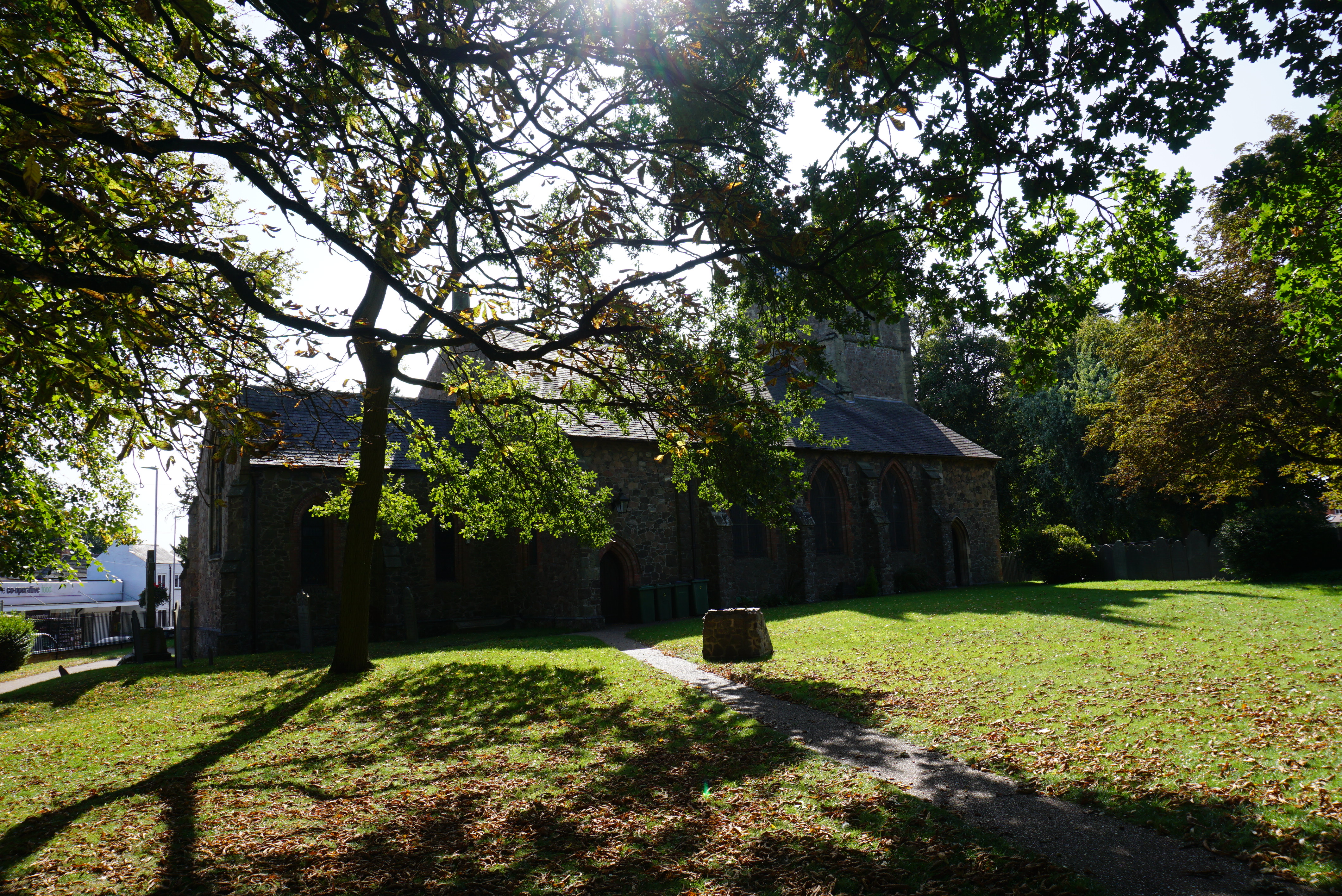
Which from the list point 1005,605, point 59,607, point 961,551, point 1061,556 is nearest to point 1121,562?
point 1061,556

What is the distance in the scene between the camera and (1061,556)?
1065 inches

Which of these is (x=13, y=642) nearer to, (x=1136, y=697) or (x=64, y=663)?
(x=64, y=663)

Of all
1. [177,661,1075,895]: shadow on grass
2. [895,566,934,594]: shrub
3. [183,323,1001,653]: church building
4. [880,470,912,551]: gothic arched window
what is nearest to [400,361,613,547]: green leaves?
[183,323,1001,653]: church building

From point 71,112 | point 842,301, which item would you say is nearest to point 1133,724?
point 842,301

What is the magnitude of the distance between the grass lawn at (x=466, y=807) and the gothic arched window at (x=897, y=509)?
2122 centimetres

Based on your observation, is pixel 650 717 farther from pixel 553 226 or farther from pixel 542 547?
pixel 542 547

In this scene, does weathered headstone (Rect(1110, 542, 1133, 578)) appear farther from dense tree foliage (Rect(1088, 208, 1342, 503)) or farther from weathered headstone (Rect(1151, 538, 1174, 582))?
dense tree foliage (Rect(1088, 208, 1342, 503))

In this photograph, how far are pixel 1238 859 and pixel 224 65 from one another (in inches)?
375

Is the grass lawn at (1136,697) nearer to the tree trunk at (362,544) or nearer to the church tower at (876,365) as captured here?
the tree trunk at (362,544)

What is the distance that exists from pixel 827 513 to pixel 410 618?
1514 centimetres

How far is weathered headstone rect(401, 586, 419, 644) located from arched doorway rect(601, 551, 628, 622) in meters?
5.67

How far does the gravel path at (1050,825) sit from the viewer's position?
154 inches

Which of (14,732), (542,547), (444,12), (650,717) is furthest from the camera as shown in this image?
(542,547)

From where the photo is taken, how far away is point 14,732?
989cm
